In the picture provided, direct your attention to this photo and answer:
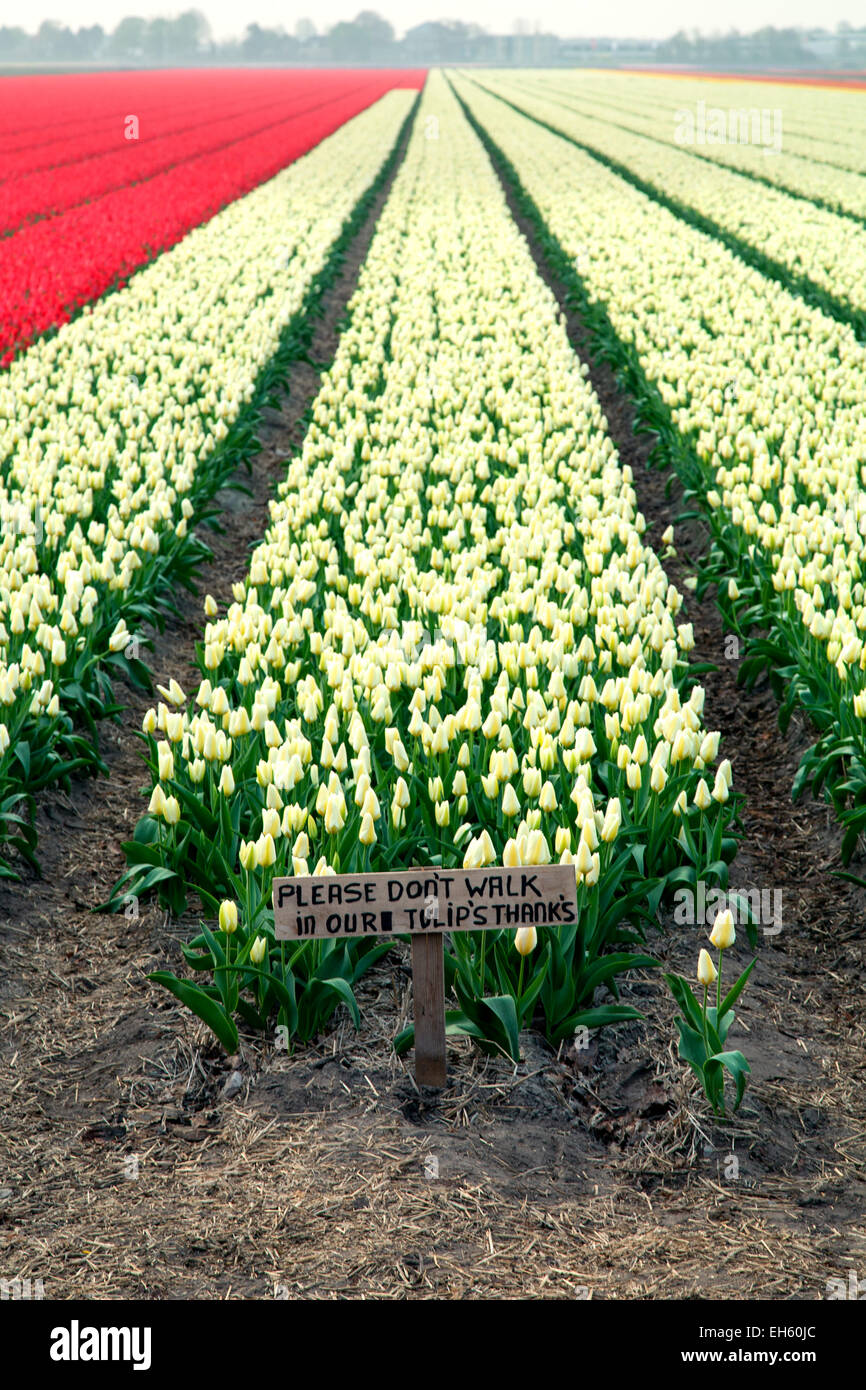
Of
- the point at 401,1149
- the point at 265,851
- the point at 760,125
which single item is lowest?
the point at 401,1149

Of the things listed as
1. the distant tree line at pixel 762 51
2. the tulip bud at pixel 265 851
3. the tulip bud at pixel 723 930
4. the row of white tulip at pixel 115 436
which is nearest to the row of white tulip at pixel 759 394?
the tulip bud at pixel 723 930

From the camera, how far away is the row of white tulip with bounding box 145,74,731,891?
4629mm

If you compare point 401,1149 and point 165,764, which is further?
point 165,764

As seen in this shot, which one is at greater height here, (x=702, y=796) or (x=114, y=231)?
(x=114, y=231)

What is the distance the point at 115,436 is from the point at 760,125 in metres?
43.5

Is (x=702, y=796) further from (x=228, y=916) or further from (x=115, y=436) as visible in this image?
(x=115, y=436)

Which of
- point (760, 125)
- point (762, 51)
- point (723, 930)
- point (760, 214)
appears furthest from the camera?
point (762, 51)

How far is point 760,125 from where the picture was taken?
151ft

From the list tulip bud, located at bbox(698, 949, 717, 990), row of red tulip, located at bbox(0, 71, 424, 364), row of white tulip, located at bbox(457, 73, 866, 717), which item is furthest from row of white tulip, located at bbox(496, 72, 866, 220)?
tulip bud, located at bbox(698, 949, 717, 990)

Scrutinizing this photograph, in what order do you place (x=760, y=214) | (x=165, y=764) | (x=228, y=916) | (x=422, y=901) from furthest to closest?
1. (x=760, y=214)
2. (x=165, y=764)
3. (x=228, y=916)
4. (x=422, y=901)

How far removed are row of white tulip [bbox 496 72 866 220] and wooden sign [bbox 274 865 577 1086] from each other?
22.8 meters

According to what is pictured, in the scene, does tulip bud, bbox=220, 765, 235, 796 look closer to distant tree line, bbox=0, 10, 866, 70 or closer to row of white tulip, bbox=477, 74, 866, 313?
row of white tulip, bbox=477, 74, 866, 313

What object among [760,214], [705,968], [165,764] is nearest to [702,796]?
[705,968]

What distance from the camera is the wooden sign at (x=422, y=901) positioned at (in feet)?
11.6
